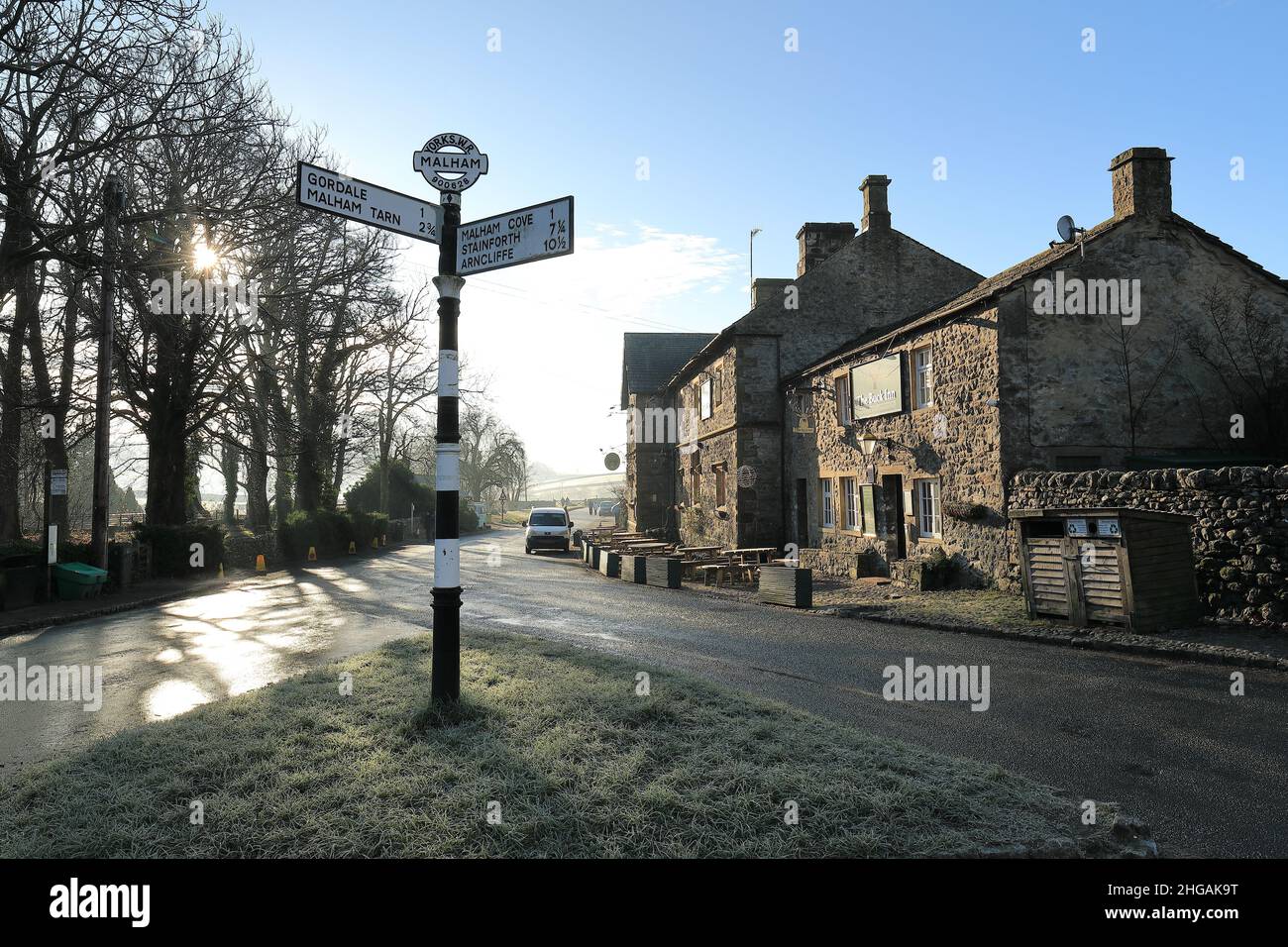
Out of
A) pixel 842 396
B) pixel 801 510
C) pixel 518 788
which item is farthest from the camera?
pixel 801 510

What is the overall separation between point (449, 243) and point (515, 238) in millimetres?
567

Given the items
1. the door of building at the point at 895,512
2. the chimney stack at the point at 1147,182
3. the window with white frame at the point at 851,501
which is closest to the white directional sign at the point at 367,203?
the chimney stack at the point at 1147,182

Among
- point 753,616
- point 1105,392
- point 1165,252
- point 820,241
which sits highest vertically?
point 820,241

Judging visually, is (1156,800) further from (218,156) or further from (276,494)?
(276,494)

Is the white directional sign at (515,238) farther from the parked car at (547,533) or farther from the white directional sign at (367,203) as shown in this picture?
the parked car at (547,533)

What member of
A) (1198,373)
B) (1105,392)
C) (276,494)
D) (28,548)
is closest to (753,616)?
(1105,392)

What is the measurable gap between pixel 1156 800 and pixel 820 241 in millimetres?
24141

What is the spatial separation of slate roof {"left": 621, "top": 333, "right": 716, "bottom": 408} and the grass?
33.7 m

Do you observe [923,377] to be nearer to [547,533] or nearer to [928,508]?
[928,508]

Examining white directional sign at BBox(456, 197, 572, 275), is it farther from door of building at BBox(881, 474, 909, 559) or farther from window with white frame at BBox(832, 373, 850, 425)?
window with white frame at BBox(832, 373, 850, 425)

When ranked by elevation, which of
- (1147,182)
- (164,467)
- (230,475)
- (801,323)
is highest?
(1147,182)

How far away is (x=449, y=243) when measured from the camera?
5.56 metres

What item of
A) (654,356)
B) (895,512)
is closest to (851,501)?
(895,512)
